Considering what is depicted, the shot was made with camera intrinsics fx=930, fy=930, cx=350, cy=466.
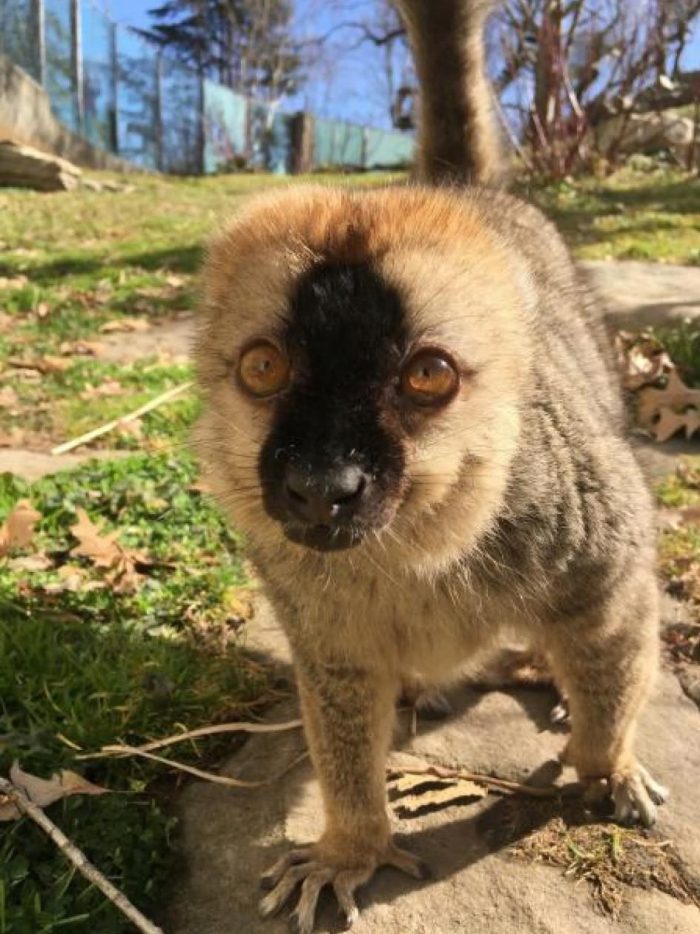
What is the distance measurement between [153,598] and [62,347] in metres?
3.90

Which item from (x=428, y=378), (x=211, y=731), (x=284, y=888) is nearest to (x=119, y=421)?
(x=211, y=731)

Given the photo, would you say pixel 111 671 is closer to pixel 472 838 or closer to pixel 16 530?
pixel 16 530

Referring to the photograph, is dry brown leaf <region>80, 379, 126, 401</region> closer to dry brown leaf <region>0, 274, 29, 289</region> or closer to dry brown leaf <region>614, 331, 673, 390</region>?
dry brown leaf <region>0, 274, 29, 289</region>

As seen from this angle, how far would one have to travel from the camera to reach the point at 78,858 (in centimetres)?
214

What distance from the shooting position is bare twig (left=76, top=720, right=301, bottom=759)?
8.92 feet

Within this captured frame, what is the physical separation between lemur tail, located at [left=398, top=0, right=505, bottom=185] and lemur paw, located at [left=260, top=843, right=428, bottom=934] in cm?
261

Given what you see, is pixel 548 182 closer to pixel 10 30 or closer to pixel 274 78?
pixel 10 30

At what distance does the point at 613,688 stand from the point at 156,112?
25.8 metres

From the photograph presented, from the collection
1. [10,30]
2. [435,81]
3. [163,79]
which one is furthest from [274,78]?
[435,81]

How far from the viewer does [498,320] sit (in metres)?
2.15

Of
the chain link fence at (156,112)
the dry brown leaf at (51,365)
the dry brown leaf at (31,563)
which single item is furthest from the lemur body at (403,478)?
the chain link fence at (156,112)

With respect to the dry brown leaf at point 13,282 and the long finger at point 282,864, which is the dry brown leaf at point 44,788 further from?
the dry brown leaf at point 13,282

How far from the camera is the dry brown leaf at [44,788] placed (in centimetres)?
244

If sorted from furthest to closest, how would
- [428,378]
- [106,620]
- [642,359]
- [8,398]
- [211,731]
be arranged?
[8,398], [642,359], [106,620], [211,731], [428,378]
